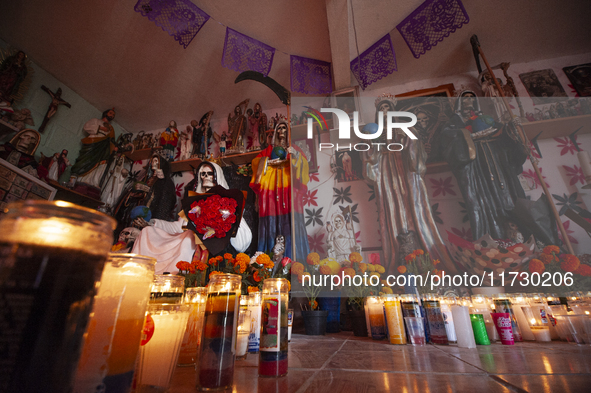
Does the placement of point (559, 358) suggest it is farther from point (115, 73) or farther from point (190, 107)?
point (115, 73)

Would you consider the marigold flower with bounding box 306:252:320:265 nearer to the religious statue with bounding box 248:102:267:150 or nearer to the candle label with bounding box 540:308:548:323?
the candle label with bounding box 540:308:548:323

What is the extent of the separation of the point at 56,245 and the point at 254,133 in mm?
3561

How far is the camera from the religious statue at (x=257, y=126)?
3541 millimetres

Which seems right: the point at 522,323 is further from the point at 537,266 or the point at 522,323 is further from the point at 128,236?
the point at 128,236

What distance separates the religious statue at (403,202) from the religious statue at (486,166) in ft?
1.02

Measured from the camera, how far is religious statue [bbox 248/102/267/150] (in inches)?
139

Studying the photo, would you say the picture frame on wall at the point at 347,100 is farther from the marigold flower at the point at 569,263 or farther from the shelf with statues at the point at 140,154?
the shelf with statues at the point at 140,154

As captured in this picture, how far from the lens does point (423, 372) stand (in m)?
0.70

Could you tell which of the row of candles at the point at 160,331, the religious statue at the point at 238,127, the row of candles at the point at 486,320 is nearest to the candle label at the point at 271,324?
the row of candles at the point at 160,331

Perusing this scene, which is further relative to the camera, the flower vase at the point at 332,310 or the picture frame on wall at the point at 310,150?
the picture frame on wall at the point at 310,150

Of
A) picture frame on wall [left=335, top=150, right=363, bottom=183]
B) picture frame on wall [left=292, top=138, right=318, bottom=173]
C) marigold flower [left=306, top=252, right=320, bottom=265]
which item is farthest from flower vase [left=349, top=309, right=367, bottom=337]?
picture frame on wall [left=292, top=138, right=318, bottom=173]

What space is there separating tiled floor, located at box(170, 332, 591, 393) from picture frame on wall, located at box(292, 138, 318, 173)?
2.55 m

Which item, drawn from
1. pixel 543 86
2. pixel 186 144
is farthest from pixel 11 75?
pixel 543 86

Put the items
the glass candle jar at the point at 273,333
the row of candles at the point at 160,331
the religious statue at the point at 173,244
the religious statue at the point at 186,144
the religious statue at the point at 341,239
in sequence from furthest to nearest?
the religious statue at the point at 186,144
the religious statue at the point at 341,239
the religious statue at the point at 173,244
the glass candle jar at the point at 273,333
the row of candles at the point at 160,331
